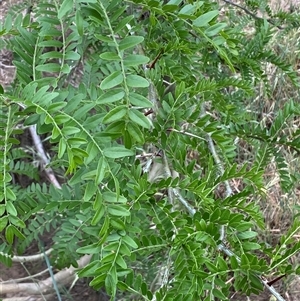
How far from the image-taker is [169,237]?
466 millimetres

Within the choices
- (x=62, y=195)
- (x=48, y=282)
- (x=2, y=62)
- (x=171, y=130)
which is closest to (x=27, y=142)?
(x=2, y=62)

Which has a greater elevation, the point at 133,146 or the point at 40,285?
the point at 133,146

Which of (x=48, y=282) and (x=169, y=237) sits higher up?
(x=169, y=237)

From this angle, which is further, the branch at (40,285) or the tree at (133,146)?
the branch at (40,285)

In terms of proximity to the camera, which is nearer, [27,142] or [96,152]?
[96,152]

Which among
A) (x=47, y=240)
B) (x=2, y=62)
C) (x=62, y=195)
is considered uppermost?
(x=62, y=195)

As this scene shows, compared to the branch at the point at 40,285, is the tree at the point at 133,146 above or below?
above

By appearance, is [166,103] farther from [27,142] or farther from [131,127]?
[27,142]

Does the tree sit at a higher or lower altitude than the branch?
higher

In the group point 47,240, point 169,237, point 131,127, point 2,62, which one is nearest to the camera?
point 131,127

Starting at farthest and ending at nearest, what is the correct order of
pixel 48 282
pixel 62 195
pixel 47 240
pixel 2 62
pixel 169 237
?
1. pixel 2 62
2. pixel 47 240
3. pixel 48 282
4. pixel 62 195
5. pixel 169 237

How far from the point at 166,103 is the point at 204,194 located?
102 mm

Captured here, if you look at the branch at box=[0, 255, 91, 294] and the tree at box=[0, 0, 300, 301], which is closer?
the tree at box=[0, 0, 300, 301]

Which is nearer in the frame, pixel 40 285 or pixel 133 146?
pixel 133 146
